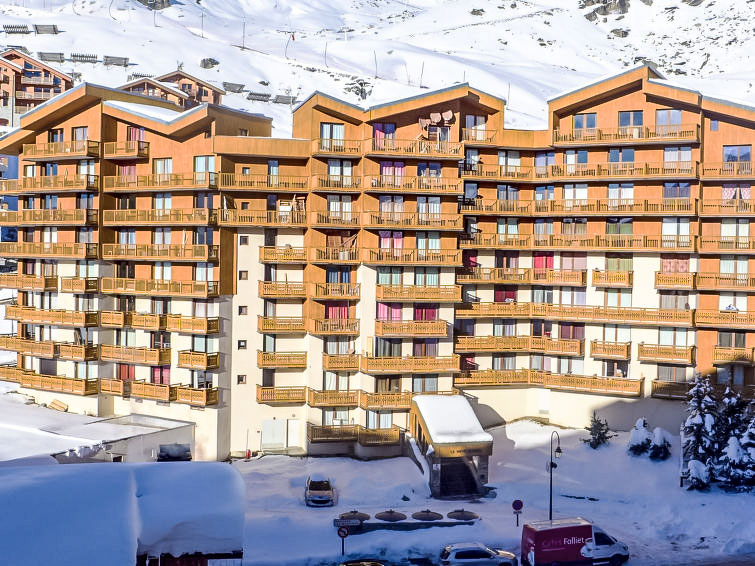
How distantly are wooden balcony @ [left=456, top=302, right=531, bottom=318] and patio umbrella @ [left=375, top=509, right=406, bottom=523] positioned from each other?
1604 centimetres

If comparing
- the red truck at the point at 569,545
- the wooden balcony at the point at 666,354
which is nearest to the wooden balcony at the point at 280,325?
the red truck at the point at 569,545

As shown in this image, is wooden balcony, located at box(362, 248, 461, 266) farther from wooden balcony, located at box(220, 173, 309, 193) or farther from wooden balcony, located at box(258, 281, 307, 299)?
wooden balcony, located at box(220, 173, 309, 193)

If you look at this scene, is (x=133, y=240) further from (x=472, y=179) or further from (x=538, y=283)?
(x=538, y=283)

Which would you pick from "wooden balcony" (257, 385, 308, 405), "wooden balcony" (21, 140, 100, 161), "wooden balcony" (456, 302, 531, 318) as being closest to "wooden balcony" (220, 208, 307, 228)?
"wooden balcony" (21, 140, 100, 161)

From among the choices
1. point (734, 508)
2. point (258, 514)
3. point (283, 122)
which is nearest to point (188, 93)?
point (283, 122)

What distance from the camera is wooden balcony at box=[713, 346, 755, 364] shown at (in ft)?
158

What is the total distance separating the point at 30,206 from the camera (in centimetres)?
5616

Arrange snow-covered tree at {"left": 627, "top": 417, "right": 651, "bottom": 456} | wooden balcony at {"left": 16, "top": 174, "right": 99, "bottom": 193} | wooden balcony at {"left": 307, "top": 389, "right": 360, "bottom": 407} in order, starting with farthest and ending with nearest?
wooden balcony at {"left": 16, "top": 174, "right": 99, "bottom": 193} → wooden balcony at {"left": 307, "top": 389, "right": 360, "bottom": 407} → snow-covered tree at {"left": 627, "top": 417, "right": 651, "bottom": 456}

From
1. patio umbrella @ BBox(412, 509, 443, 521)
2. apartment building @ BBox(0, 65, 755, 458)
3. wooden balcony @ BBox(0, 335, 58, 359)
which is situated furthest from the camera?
wooden balcony @ BBox(0, 335, 58, 359)

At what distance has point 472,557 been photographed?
3422 centimetres

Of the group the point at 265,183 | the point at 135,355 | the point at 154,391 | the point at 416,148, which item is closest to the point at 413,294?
the point at 416,148

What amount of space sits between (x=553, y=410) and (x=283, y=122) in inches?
3436

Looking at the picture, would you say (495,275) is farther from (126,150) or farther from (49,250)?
(49,250)

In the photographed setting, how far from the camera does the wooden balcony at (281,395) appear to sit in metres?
49.9
